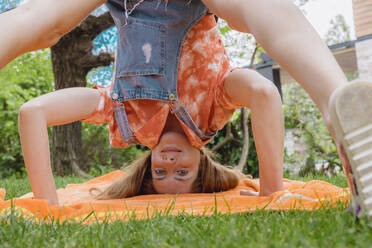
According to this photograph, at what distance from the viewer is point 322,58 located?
44.9 inches

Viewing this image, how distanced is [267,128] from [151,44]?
0.79m

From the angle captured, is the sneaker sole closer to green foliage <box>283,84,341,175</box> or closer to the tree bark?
green foliage <box>283,84,341,175</box>

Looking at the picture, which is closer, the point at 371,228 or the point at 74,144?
the point at 371,228

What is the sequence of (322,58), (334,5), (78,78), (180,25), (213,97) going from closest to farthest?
(322,58) → (180,25) → (213,97) → (334,5) → (78,78)

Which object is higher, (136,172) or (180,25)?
(180,25)

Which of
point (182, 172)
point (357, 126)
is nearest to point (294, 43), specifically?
point (357, 126)

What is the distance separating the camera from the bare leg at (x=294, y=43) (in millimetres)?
1115

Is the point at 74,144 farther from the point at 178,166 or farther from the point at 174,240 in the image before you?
the point at 174,240

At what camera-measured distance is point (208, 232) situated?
1.08 meters

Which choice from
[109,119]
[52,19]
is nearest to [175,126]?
[109,119]

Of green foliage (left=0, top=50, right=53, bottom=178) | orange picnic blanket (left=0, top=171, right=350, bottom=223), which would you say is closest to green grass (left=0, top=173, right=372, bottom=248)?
orange picnic blanket (left=0, top=171, right=350, bottom=223)

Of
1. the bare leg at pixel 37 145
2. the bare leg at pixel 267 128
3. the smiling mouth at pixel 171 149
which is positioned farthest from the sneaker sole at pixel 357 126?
the smiling mouth at pixel 171 149

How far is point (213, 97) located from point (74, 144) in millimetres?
3759

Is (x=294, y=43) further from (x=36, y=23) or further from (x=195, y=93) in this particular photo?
(x=195, y=93)
